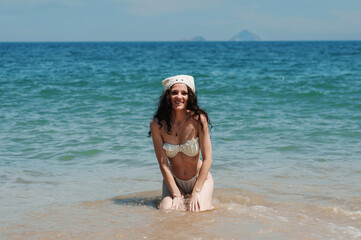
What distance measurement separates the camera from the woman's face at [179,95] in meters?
4.70

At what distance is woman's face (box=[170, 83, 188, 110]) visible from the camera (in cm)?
470

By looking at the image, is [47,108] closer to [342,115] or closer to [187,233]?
[342,115]

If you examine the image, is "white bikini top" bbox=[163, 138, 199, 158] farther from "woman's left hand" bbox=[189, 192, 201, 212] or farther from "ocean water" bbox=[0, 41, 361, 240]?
"ocean water" bbox=[0, 41, 361, 240]

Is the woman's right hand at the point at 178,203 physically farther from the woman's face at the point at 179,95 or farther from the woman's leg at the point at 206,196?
the woman's face at the point at 179,95

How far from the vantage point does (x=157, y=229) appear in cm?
397

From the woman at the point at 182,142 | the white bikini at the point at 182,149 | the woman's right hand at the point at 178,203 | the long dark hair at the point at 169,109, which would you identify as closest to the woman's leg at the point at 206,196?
the woman at the point at 182,142

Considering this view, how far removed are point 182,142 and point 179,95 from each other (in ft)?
1.85

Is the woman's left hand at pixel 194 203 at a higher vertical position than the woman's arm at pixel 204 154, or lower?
lower

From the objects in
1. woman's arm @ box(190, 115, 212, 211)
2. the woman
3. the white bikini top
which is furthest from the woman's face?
the white bikini top

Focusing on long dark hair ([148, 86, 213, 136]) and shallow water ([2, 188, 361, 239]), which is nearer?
shallow water ([2, 188, 361, 239])

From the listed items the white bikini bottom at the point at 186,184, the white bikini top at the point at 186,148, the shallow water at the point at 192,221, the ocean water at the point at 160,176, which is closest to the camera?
the shallow water at the point at 192,221

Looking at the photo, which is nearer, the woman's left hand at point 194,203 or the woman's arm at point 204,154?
the woman's left hand at point 194,203

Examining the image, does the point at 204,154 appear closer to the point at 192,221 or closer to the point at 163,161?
the point at 163,161

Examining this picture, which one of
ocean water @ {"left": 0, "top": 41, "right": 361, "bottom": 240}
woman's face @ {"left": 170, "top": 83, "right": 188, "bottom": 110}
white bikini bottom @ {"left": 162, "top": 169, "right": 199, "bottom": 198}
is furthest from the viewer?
white bikini bottom @ {"left": 162, "top": 169, "right": 199, "bottom": 198}
